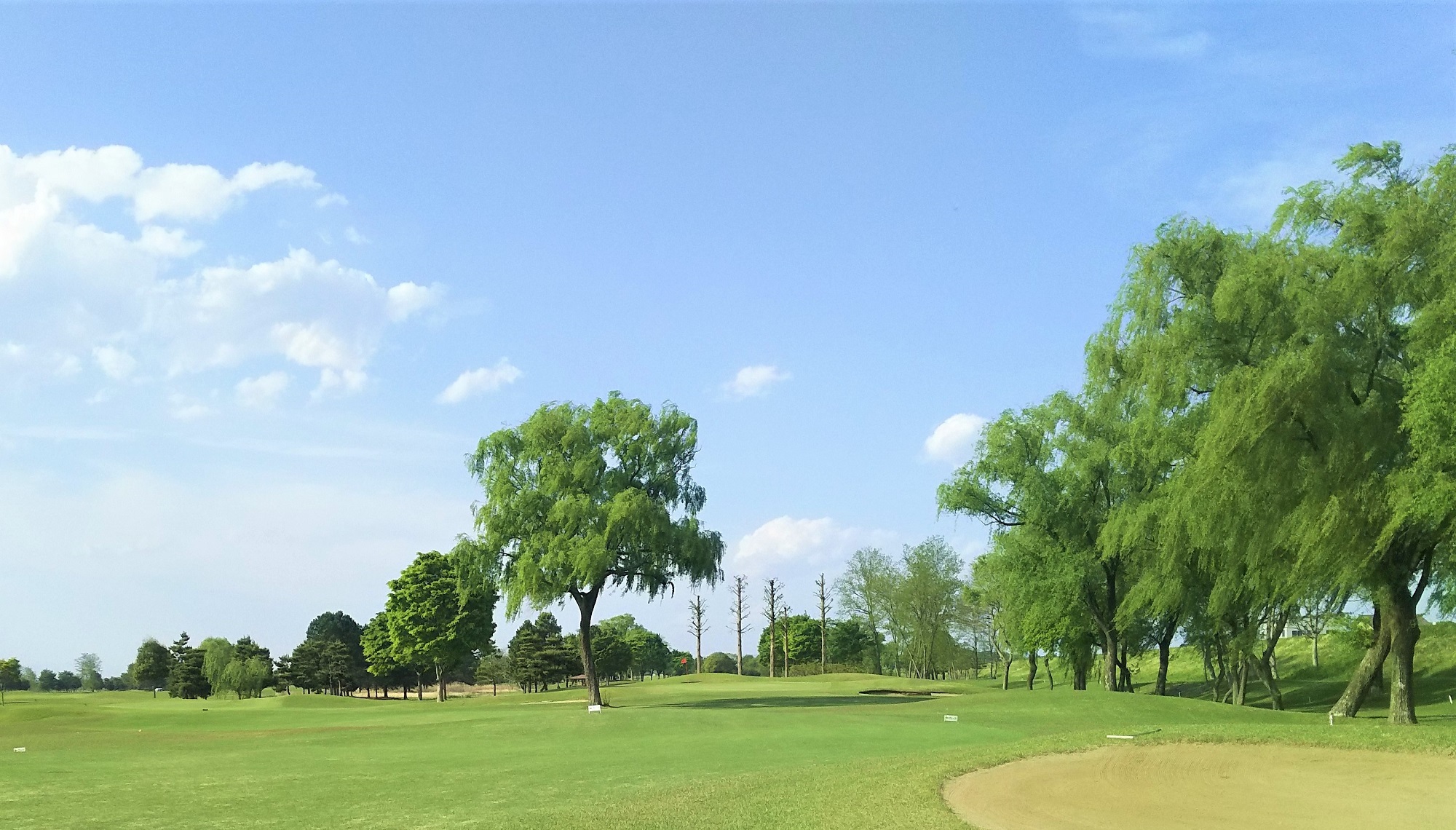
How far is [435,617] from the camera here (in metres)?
78.8

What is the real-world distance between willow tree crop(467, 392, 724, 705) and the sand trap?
28.2 meters

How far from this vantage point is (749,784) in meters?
17.4

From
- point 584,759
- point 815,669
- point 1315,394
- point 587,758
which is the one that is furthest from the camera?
point 815,669

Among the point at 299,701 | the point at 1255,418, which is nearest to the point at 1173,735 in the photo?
the point at 1255,418

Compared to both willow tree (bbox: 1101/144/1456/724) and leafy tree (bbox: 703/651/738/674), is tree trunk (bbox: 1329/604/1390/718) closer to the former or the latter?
willow tree (bbox: 1101/144/1456/724)

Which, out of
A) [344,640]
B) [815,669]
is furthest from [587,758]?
[344,640]

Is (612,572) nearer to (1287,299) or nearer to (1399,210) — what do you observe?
(1287,299)

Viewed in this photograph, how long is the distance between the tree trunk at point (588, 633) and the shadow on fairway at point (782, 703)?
2.68m

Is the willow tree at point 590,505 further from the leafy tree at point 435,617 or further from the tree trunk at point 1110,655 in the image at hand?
the leafy tree at point 435,617

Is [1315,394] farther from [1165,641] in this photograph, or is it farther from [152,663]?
[152,663]

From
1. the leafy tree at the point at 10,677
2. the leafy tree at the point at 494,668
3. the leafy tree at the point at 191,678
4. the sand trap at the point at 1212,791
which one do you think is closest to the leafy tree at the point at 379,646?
the leafy tree at the point at 191,678

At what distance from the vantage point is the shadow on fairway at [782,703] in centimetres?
4700

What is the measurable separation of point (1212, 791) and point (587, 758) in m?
14.2

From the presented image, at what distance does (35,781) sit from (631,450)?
28.9m
